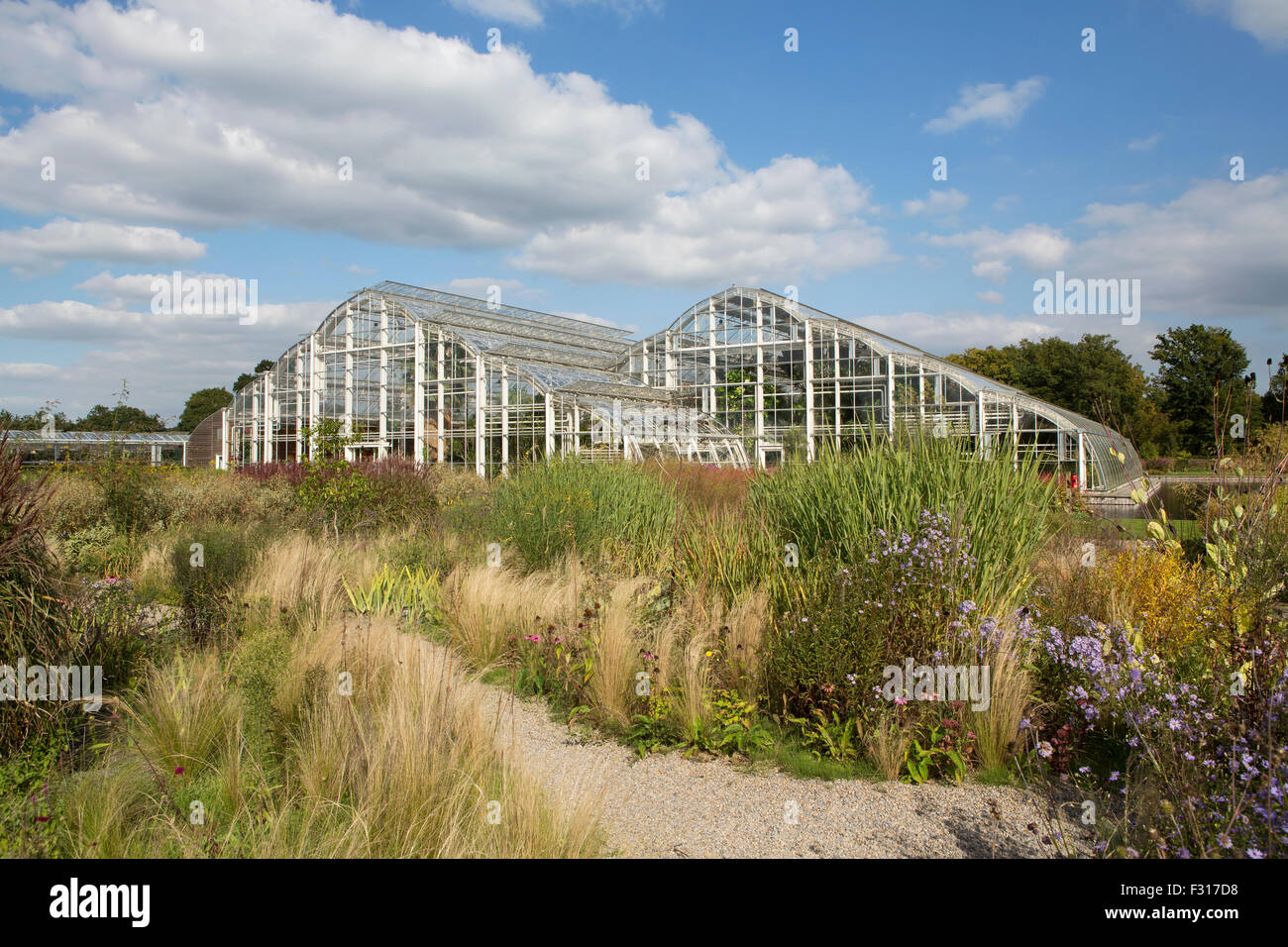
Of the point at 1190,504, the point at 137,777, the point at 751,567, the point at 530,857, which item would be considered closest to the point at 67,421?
the point at 137,777

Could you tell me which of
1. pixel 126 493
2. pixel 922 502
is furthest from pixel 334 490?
pixel 922 502

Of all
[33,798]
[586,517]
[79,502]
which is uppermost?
[79,502]

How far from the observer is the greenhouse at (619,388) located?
23734 millimetres

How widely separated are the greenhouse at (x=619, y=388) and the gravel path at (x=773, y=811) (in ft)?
57.0

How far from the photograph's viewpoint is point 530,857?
9.71 feet

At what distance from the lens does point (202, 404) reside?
2972 inches

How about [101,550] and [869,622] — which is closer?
[869,622]

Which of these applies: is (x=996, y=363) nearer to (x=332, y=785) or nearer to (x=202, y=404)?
(x=332, y=785)

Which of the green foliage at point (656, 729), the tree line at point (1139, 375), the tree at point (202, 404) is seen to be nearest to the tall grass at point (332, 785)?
the green foliage at point (656, 729)

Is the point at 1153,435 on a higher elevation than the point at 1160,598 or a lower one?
higher

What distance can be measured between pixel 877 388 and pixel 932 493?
20.9m

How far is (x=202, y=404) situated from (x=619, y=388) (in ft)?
214

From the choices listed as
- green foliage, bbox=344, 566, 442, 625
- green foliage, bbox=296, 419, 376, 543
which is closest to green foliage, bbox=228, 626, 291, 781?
green foliage, bbox=344, 566, 442, 625

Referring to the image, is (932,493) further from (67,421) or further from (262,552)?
(67,421)
